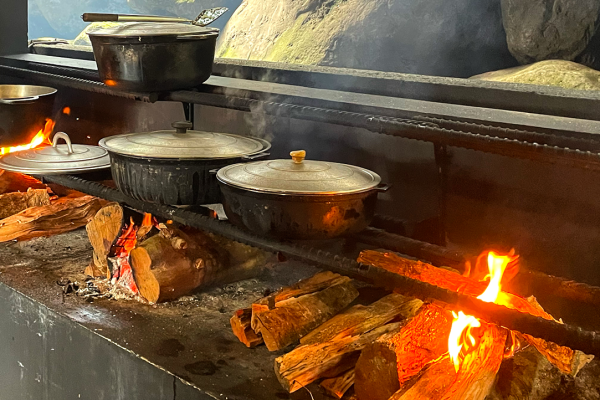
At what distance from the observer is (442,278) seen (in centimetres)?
232

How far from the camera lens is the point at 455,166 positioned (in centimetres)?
290

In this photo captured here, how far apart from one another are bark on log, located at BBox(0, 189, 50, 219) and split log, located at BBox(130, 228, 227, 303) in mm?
1301

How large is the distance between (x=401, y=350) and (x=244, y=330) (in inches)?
27.3

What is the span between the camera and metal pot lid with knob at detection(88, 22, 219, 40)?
9.86ft

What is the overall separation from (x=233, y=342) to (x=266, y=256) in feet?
2.40

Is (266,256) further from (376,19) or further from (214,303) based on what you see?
(376,19)

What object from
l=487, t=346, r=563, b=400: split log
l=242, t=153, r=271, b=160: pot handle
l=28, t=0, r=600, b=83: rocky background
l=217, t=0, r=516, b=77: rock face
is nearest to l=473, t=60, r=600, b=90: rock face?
l=28, t=0, r=600, b=83: rocky background

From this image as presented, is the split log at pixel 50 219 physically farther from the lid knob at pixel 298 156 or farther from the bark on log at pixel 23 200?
the lid knob at pixel 298 156

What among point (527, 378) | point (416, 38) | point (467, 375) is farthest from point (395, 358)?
point (416, 38)

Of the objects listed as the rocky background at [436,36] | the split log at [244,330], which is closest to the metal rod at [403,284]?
the split log at [244,330]

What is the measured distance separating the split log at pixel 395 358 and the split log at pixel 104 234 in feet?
4.97

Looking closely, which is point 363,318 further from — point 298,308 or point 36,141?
point 36,141

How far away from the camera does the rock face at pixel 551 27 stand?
31.5 ft

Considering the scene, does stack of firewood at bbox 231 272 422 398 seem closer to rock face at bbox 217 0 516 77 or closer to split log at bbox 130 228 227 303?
split log at bbox 130 228 227 303
